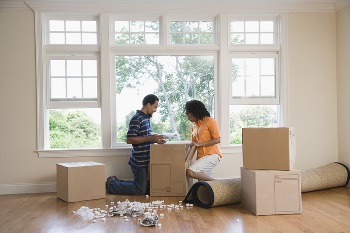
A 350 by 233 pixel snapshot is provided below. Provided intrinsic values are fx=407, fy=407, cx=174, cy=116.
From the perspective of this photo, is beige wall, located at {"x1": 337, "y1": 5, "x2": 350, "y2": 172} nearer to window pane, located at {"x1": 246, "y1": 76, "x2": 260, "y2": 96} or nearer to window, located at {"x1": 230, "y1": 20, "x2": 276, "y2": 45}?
window, located at {"x1": 230, "y1": 20, "x2": 276, "y2": 45}

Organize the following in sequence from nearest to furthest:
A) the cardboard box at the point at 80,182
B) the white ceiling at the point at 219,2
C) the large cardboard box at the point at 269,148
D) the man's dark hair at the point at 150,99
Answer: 1. the large cardboard box at the point at 269,148
2. the cardboard box at the point at 80,182
3. the man's dark hair at the point at 150,99
4. the white ceiling at the point at 219,2

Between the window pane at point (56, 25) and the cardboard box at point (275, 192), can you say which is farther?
the window pane at point (56, 25)

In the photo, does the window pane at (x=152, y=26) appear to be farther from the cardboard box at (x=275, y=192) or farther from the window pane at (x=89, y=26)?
the cardboard box at (x=275, y=192)

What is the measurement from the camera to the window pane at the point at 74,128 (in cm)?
564

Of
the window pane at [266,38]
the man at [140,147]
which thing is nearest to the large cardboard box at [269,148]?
the man at [140,147]

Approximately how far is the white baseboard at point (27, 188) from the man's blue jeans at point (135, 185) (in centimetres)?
88

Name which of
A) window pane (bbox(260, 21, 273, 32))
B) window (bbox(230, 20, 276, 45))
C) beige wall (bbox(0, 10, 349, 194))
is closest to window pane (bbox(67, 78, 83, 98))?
beige wall (bbox(0, 10, 349, 194))

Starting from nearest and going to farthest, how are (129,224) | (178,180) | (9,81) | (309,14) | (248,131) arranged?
(129,224) < (248,131) < (178,180) < (9,81) < (309,14)

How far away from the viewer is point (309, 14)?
587 cm

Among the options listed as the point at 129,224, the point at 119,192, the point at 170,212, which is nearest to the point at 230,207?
the point at 170,212

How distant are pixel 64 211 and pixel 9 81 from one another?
6.97ft

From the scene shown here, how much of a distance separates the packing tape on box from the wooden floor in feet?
0.32

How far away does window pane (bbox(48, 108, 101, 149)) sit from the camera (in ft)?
18.5

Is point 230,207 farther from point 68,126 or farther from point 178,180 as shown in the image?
point 68,126
